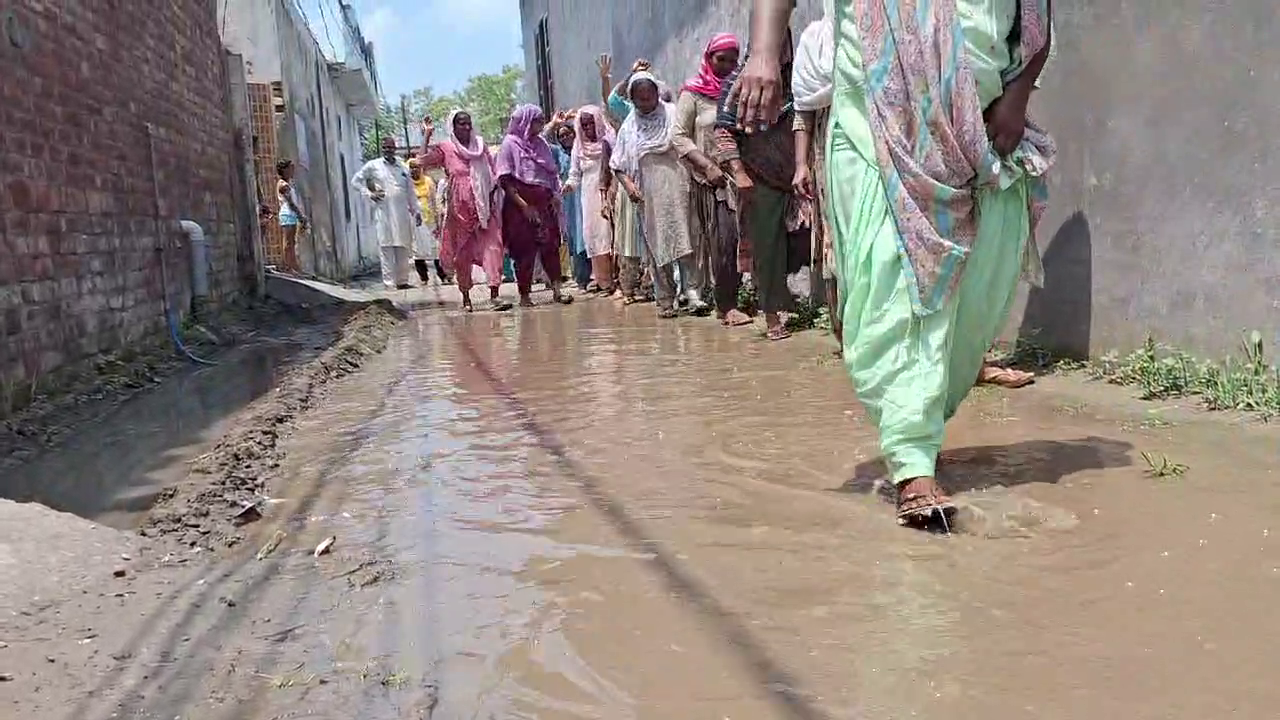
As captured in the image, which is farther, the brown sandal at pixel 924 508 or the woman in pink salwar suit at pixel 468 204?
the woman in pink salwar suit at pixel 468 204

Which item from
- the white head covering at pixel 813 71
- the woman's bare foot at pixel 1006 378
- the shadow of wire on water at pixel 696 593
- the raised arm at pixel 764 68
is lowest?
the shadow of wire on water at pixel 696 593

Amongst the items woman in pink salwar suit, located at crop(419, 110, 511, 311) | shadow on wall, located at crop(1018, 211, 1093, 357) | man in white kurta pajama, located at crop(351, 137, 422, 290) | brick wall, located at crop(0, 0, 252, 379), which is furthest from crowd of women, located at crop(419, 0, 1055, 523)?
man in white kurta pajama, located at crop(351, 137, 422, 290)

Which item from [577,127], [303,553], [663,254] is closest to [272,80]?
[577,127]

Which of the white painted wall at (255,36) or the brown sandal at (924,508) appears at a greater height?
the white painted wall at (255,36)

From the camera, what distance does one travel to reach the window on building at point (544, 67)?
65.0 feet

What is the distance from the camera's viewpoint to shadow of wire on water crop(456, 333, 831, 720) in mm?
1675

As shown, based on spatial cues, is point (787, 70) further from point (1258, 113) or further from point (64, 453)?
point (64, 453)

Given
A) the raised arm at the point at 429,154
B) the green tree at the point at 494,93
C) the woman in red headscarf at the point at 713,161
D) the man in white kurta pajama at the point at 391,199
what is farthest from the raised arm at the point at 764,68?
the green tree at the point at 494,93

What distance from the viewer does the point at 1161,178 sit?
12.3ft

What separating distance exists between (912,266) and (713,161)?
4168 mm

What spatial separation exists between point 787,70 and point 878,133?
129 inches

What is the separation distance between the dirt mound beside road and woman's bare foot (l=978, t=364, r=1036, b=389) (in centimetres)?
263

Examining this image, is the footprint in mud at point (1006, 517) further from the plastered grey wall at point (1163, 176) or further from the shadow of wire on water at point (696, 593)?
the plastered grey wall at point (1163, 176)

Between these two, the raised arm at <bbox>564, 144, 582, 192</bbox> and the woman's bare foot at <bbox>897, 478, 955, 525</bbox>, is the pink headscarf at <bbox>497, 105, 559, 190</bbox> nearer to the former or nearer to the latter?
the raised arm at <bbox>564, 144, 582, 192</bbox>
